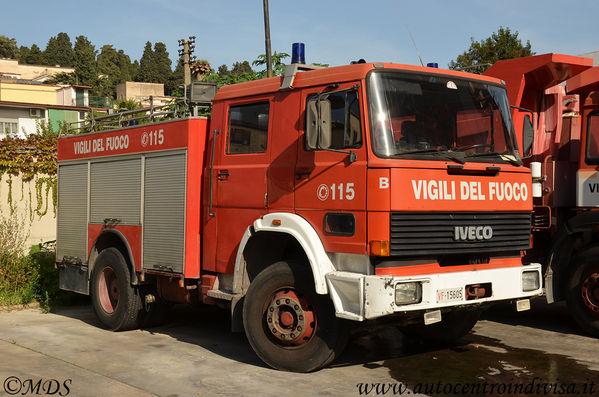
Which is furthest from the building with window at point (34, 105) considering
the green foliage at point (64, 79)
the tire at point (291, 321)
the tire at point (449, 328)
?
the tire at point (291, 321)

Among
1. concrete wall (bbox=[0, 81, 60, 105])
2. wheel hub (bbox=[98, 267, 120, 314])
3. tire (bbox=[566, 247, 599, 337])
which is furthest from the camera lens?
concrete wall (bbox=[0, 81, 60, 105])

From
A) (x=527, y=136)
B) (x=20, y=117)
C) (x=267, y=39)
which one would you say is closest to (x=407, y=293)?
(x=527, y=136)

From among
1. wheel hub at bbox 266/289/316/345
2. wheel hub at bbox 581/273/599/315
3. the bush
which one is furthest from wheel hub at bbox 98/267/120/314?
wheel hub at bbox 581/273/599/315

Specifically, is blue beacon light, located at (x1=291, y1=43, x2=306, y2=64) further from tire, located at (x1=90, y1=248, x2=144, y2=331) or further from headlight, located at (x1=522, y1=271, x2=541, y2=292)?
tire, located at (x1=90, y1=248, x2=144, y2=331)

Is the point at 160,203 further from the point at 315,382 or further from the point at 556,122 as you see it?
the point at 556,122

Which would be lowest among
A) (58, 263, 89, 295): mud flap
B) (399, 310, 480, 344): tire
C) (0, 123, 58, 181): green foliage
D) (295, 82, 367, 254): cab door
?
(399, 310, 480, 344): tire

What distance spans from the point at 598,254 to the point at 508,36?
21.1 meters

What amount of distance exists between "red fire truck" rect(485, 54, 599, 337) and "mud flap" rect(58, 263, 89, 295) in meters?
5.84

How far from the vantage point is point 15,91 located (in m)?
57.2

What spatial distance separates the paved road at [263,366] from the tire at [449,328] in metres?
0.17

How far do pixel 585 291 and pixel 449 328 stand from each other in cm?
178

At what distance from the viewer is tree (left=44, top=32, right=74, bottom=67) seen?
427 feet

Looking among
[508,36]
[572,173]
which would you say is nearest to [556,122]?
[572,173]

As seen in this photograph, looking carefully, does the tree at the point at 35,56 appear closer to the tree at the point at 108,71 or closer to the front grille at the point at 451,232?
the tree at the point at 108,71
